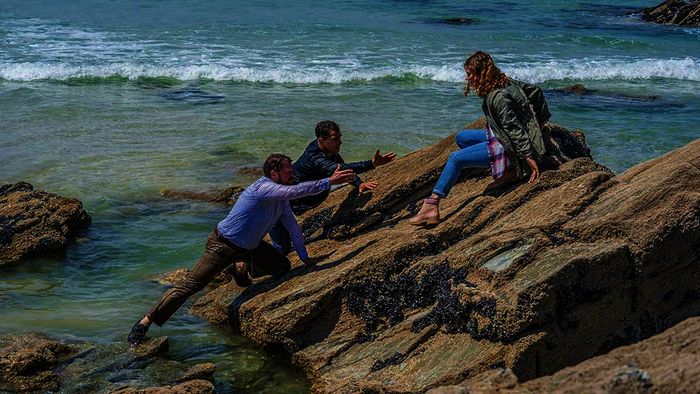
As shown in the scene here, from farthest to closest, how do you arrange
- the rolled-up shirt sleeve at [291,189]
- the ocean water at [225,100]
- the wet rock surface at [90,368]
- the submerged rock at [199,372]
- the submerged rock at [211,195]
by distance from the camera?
the submerged rock at [211,195] → the ocean water at [225,100] → the rolled-up shirt sleeve at [291,189] → the submerged rock at [199,372] → the wet rock surface at [90,368]

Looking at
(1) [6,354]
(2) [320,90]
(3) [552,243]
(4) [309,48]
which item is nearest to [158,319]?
(1) [6,354]

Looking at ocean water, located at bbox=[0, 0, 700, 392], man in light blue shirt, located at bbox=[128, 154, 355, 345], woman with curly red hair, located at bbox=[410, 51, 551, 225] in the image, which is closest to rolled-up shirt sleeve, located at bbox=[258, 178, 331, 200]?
man in light blue shirt, located at bbox=[128, 154, 355, 345]

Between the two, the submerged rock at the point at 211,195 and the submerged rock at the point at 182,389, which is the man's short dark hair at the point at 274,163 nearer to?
the submerged rock at the point at 182,389

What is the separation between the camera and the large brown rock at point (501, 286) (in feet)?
29.6

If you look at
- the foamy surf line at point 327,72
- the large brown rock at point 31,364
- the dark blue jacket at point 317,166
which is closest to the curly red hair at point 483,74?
the dark blue jacket at point 317,166

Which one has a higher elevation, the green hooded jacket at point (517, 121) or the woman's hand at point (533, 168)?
the green hooded jacket at point (517, 121)

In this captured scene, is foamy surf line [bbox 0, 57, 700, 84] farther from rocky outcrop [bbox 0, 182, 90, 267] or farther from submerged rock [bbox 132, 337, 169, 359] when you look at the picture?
submerged rock [bbox 132, 337, 169, 359]

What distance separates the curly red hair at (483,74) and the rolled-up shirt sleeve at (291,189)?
2.00 metres

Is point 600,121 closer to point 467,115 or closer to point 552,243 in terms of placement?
point 467,115

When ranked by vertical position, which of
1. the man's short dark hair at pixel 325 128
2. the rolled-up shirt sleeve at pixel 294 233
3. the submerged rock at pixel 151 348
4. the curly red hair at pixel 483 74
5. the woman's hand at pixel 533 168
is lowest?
the submerged rock at pixel 151 348

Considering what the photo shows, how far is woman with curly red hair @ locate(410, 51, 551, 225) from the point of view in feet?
34.9

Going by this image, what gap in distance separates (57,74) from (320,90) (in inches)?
344

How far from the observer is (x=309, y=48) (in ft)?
122

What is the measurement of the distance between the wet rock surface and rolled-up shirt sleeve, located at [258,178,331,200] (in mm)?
1929
